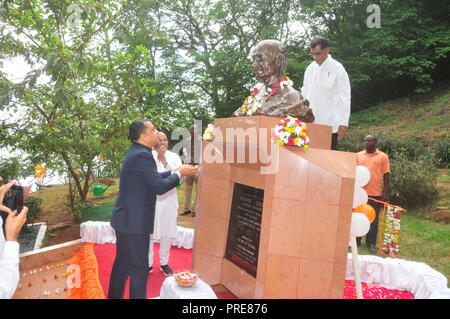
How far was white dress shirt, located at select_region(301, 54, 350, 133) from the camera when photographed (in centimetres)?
437

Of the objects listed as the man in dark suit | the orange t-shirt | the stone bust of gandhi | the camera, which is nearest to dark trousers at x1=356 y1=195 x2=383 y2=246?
the orange t-shirt

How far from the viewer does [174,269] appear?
5.36 m

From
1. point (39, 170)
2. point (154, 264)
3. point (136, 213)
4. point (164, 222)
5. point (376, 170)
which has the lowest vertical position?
point (154, 264)

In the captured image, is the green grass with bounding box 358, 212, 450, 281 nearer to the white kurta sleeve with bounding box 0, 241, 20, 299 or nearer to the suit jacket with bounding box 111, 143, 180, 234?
the suit jacket with bounding box 111, 143, 180, 234

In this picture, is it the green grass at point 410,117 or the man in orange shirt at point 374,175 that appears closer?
the man in orange shirt at point 374,175

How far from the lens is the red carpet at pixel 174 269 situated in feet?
15.0

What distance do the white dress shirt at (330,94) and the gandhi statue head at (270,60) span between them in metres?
0.68

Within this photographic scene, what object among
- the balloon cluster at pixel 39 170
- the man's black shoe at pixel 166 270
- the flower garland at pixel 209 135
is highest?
the flower garland at pixel 209 135

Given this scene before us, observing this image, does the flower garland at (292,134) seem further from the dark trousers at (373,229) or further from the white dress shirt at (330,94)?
the dark trousers at (373,229)

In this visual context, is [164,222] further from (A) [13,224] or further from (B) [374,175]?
(B) [374,175]

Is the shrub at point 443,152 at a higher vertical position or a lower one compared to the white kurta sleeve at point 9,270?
higher

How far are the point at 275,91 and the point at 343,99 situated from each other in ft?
3.26

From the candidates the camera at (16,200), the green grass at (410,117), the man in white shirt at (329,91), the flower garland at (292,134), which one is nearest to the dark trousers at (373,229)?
the man in white shirt at (329,91)

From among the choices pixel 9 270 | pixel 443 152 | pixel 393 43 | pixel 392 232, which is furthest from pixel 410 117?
pixel 9 270
